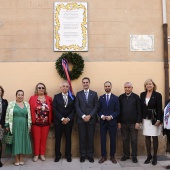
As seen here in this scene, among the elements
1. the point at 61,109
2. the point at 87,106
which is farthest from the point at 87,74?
the point at 61,109

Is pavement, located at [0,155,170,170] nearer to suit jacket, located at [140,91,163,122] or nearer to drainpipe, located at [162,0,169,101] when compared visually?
suit jacket, located at [140,91,163,122]

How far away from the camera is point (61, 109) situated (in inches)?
205

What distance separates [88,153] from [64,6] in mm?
3250

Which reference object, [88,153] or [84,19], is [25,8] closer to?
[84,19]

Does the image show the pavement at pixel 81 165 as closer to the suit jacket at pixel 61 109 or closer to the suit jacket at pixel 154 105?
the suit jacket at pixel 61 109

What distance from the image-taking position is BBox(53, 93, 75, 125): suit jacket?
518cm

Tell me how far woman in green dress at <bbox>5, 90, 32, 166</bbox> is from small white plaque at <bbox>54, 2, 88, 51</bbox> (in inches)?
61.5

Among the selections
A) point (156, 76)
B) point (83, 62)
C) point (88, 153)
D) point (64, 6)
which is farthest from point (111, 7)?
point (88, 153)

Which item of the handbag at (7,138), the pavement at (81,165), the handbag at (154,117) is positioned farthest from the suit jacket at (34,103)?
the handbag at (154,117)

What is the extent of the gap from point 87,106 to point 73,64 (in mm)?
1046

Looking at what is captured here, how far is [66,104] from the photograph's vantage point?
5238 mm

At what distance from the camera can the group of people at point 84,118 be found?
4938mm

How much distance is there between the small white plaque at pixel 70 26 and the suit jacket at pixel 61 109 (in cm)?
124

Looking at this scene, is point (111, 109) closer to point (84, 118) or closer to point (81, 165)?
point (84, 118)
